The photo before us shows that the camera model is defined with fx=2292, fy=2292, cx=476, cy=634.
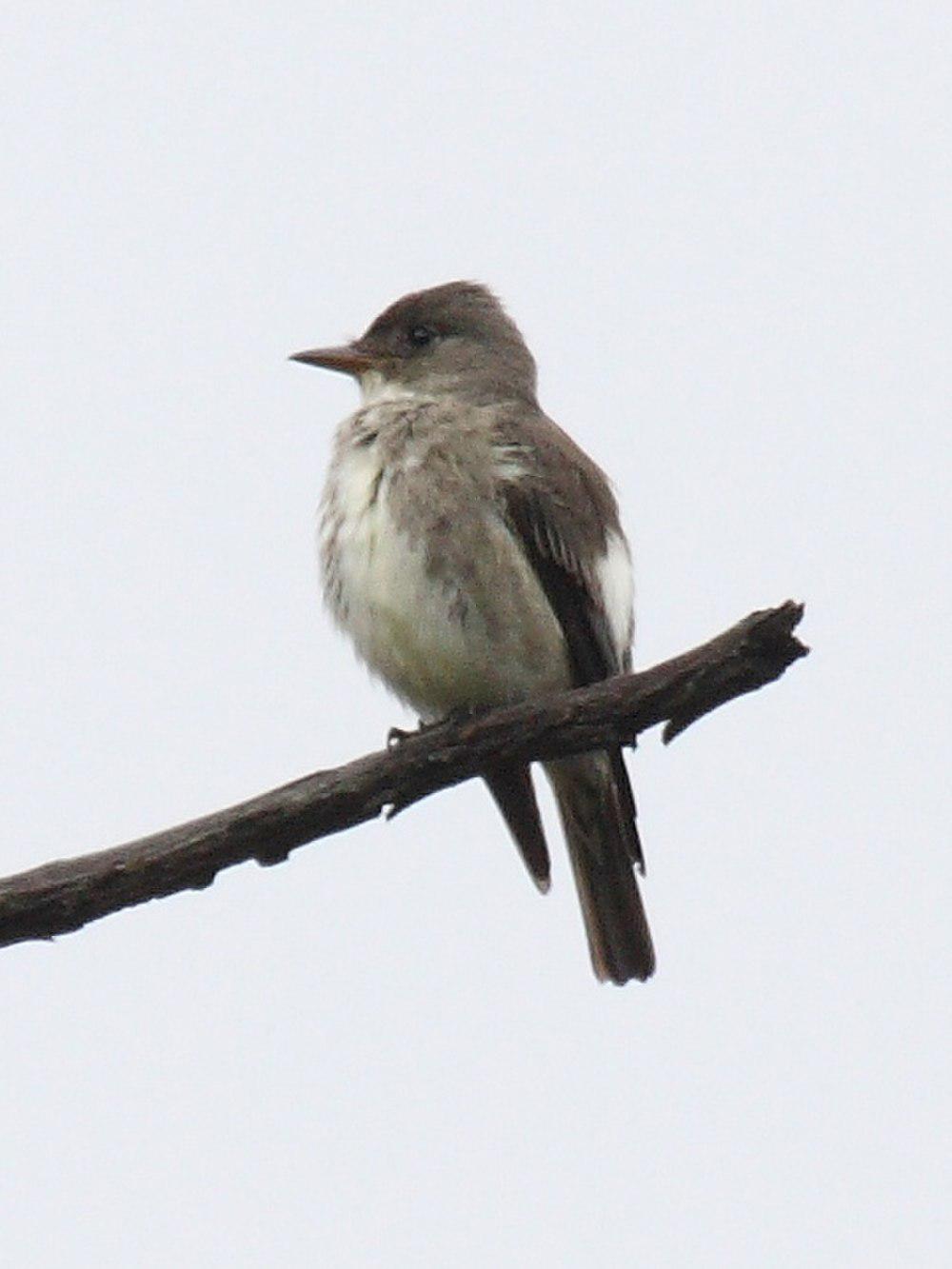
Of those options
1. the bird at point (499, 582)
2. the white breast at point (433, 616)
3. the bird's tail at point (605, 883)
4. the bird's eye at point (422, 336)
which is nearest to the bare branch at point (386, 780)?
the bird at point (499, 582)

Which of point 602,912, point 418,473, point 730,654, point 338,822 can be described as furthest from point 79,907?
point 602,912

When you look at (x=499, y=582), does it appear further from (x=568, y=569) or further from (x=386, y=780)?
(x=386, y=780)

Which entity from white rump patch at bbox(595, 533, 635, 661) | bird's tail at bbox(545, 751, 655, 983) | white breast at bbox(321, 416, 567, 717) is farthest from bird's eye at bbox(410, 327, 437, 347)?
bird's tail at bbox(545, 751, 655, 983)

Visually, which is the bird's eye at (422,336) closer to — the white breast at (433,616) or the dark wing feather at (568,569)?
the white breast at (433,616)

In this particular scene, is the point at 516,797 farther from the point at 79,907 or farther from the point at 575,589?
the point at 79,907

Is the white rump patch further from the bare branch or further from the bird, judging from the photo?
the bare branch

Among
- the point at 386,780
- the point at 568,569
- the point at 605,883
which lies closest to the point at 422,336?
the point at 568,569
